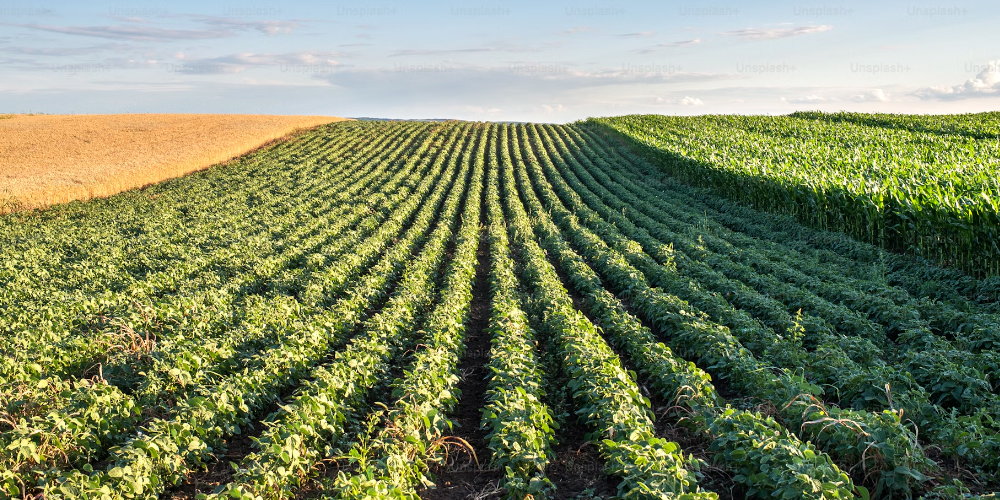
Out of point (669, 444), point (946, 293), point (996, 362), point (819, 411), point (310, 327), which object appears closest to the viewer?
point (669, 444)

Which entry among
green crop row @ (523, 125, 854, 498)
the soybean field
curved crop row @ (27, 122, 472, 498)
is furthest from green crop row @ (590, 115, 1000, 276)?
curved crop row @ (27, 122, 472, 498)

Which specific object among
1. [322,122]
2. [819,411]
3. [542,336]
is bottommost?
[542,336]

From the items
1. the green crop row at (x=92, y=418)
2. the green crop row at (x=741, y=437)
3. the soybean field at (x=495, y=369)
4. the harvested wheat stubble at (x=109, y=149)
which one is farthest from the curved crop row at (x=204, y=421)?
the harvested wheat stubble at (x=109, y=149)

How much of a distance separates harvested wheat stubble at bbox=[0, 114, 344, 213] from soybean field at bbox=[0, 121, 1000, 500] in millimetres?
12428

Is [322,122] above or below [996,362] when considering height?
above

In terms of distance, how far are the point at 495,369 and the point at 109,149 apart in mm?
47431

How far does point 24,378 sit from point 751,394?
29.2ft

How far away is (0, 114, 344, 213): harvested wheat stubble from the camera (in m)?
29.2

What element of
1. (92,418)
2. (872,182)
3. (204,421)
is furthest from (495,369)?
(872,182)

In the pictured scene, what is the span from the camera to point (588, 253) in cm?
1633

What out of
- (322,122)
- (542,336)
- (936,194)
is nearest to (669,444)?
(542,336)

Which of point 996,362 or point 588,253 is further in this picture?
point 588,253

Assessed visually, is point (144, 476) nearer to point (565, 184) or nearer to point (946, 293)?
point (946, 293)

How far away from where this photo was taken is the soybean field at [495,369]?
556 cm
